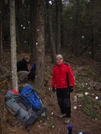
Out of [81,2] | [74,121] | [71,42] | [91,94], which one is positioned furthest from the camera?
[71,42]

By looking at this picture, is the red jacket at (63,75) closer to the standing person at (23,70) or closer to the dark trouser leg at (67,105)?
the dark trouser leg at (67,105)

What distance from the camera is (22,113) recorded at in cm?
625

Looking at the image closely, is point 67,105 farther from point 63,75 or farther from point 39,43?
point 39,43

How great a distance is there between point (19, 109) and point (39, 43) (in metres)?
2.80

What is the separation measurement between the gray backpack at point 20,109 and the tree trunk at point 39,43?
1970 millimetres

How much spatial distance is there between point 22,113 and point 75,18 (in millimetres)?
21008

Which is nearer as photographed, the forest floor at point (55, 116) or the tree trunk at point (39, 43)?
the forest floor at point (55, 116)

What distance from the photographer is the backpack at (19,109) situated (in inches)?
246

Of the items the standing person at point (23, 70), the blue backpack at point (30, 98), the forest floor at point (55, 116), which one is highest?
the standing person at point (23, 70)

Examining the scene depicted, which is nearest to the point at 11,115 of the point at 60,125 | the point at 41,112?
the point at 41,112

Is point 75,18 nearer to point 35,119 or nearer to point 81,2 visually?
point 81,2

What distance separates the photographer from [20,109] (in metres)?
6.26

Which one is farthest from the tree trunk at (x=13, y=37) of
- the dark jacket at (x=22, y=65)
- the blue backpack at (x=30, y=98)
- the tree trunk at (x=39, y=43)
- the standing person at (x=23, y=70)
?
the dark jacket at (x=22, y=65)

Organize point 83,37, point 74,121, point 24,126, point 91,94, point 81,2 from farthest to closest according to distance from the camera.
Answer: point 83,37, point 81,2, point 91,94, point 74,121, point 24,126
